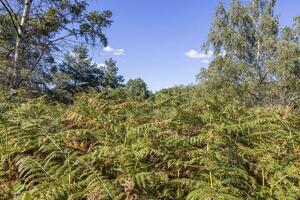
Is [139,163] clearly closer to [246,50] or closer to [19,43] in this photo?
[19,43]

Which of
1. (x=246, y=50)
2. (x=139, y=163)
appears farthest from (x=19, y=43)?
(x=246, y=50)

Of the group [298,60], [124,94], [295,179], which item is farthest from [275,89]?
[295,179]

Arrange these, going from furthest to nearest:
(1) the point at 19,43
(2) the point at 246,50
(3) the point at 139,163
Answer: (2) the point at 246,50
(1) the point at 19,43
(3) the point at 139,163

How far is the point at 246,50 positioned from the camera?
Answer: 35250 millimetres

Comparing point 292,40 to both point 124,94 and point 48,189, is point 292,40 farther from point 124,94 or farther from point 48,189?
point 48,189

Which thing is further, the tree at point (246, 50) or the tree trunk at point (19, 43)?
the tree at point (246, 50)

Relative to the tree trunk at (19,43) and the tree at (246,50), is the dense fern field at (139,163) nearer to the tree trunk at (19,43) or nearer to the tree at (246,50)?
the tree trunk at (19,43)

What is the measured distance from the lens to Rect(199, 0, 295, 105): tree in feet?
111

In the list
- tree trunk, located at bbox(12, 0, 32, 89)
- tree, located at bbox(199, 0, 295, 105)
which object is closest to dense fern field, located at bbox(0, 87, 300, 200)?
tree trunk, located at bbox(12, 0, 32, 89)

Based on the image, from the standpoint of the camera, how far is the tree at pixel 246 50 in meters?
33.8

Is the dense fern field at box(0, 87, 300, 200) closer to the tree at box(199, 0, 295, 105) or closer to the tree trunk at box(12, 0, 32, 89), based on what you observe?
the tree trunk at box(12, 0, 32, 89)

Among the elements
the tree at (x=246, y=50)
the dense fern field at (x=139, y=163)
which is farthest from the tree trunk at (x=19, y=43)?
the tree at (x=246, y=50)

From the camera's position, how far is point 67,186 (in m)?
2.32

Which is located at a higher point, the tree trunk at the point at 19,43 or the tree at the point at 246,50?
the tree at the point at 246,50
